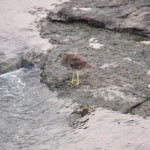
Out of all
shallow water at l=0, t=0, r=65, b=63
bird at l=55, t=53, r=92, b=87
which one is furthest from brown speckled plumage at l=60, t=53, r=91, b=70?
shallow water at l=0, t=0, r=65, b=63

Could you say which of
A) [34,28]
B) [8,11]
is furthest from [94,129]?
[8,11]

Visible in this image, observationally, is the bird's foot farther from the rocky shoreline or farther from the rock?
the rock

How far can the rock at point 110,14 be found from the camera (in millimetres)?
5680

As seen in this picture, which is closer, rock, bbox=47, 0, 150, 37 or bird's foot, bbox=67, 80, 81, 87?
bird's foot, bbox=67, 80, 81, 87

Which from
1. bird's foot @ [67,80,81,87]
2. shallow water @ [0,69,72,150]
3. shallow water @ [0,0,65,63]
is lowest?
shallow water @ [0,69,72,150]

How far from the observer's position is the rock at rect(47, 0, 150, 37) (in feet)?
18.6

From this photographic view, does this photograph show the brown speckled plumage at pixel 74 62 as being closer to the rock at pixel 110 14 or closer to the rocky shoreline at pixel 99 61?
the rocky shoreline at pixel 99 61

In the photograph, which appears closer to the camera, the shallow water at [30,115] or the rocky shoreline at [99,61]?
the shallow water at [30,115]

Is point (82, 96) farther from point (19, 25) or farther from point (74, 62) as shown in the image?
point (19, 25)

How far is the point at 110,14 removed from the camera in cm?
599

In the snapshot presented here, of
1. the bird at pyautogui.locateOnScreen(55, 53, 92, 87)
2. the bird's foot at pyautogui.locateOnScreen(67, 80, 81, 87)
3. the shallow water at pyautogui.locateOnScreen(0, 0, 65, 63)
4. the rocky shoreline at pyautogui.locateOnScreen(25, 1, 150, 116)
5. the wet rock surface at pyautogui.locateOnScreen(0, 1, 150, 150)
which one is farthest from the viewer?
the shallow water at pyautogui.locateOnScreen(0, 0, 65, 63)

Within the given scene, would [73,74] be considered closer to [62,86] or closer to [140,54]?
[62,86]

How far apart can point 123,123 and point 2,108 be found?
1252mm

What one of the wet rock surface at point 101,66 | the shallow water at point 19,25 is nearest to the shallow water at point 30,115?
the wet rock surface at point 101,66
